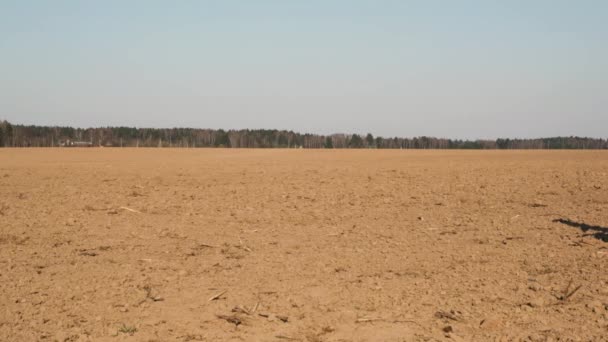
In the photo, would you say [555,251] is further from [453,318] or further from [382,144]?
[382,144]

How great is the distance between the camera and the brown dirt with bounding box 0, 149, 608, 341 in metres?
5.63

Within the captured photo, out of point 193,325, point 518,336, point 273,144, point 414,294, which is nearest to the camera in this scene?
point 518,336

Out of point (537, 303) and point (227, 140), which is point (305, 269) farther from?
point (227, 140)

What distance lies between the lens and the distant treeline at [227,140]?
113 metres

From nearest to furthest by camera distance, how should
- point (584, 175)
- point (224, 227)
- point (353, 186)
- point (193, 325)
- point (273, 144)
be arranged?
point (193, 325) → point (224, 227) → point (353, 186) → point (584, 175) → point (273, 144)

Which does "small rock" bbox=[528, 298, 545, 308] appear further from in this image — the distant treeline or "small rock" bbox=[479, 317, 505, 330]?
the distant treeline

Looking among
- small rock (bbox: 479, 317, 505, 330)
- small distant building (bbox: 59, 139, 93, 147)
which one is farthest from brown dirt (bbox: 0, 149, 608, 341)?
small distant building (bbox: 59, 139, 93, 147)

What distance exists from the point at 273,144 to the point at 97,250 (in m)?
121

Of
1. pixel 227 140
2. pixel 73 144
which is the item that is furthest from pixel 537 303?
pixel 227 140

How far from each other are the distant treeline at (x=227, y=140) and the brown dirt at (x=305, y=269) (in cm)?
9878

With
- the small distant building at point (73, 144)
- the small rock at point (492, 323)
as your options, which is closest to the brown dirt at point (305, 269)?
the small rock at point (492, 323)

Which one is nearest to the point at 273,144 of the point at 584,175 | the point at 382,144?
the point at 382,144

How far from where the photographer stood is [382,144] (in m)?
139

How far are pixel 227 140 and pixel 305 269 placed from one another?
398 feet
